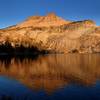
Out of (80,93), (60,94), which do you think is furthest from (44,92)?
(80,93)

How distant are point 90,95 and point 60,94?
17.1 ft

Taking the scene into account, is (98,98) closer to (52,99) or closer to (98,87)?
(52,99)

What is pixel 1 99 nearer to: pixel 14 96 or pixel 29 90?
pixel 14 96

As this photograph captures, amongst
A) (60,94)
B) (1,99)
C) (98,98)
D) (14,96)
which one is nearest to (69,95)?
(60,94)

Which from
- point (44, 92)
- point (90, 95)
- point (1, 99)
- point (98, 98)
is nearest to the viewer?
point (1, 99)

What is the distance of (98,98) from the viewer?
42281 mm

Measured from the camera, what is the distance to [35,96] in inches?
1768

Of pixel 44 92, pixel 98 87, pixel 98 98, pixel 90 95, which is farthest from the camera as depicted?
pixel 98 87

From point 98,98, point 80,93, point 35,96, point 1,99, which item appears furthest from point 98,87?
point 1,99

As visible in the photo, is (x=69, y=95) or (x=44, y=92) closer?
(x=69, y=95)

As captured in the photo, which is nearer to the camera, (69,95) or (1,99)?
(1,99)

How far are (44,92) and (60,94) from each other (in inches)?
142

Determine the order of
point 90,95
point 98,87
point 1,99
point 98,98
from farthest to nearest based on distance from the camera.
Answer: point 98,87 → point 90,95 → point 98,98 → point 1,99

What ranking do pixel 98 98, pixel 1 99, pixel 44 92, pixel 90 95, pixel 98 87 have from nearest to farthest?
pixel 1 99 → pixel 98 98 → pixel 90 95 → pixel 44 92 → pixel 98 87
